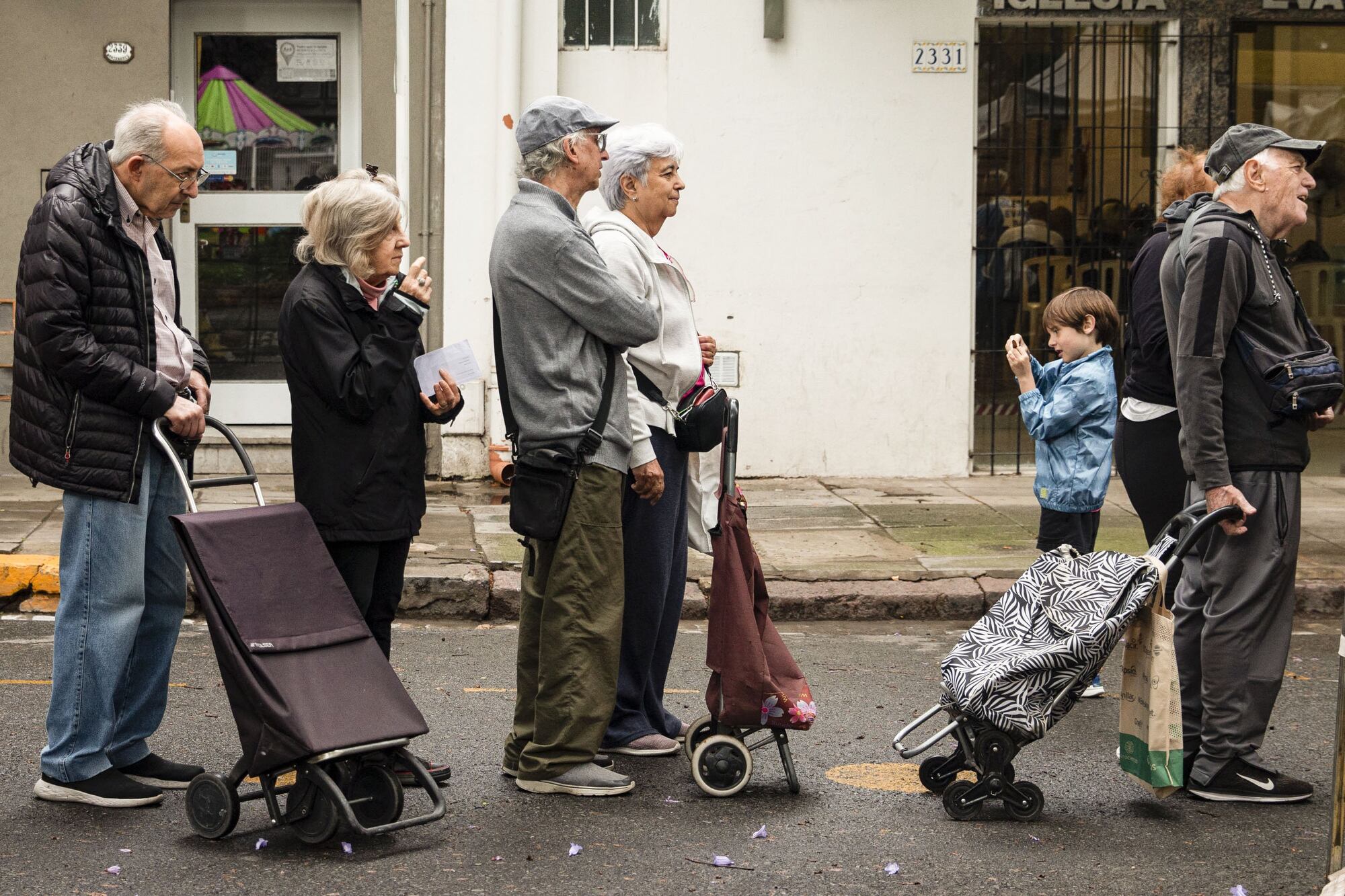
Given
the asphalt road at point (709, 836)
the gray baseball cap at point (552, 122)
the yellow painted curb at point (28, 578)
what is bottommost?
the asphalt road at point (709, 836)

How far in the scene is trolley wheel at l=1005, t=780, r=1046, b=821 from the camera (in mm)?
4445

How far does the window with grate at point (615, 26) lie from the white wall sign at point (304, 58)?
153cm

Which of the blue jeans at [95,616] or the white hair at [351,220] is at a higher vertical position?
the white hair at [351,220]

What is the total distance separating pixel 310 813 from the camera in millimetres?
4137

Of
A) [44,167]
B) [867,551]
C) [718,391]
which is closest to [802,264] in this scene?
[867,551]

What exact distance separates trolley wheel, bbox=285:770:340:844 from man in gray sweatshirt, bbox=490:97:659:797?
27.6 inches

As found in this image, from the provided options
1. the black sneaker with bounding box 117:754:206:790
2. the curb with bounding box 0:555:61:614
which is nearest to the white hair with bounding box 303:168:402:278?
the black sneaker with bounding box 117:754:206:790

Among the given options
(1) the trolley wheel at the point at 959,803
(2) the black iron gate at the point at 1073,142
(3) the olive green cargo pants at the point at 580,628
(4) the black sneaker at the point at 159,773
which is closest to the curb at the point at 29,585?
(4) the black sneaker at the point at 159,773

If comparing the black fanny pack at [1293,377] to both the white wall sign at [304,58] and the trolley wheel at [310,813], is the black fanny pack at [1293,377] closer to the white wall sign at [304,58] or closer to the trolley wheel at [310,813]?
the trolley wheel at [310,813]

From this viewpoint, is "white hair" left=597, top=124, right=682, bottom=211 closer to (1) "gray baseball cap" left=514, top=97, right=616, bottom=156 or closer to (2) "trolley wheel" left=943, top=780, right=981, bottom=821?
(1) "gray baseball cap" left=514, top=97, right=616, bottom=156

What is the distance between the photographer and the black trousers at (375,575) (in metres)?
4.51

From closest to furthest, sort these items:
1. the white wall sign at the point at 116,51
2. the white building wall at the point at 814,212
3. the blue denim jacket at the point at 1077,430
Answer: the blue denim jacket at the point at 1077,430 < the white wall sign at the point at 116,51 < the white building wall at the point at 814,212

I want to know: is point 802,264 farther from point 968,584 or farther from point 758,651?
point 758,651

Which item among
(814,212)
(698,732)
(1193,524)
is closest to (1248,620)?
(1193,524)
